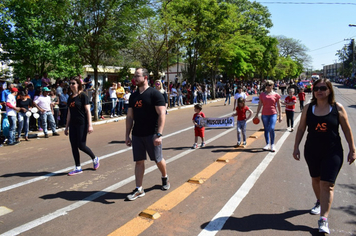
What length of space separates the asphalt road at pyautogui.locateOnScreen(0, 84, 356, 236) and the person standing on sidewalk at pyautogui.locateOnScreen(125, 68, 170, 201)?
0.66m

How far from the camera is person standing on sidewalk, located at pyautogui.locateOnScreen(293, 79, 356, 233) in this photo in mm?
3615

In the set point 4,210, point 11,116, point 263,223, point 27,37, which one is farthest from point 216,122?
point 27,37

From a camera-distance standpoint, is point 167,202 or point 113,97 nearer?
point 167,202

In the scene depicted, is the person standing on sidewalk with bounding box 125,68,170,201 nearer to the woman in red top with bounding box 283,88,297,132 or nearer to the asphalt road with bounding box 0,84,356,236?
the asphalt road with bounding box 0,84,356,236

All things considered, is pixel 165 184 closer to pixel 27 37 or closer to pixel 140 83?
pixel 140 83

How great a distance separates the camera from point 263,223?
387 centimetres

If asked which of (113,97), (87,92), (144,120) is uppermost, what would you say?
(87,92)

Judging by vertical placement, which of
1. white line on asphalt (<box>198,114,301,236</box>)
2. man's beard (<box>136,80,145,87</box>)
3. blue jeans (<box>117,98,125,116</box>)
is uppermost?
man's beard (<box>136,80,145,87</box>)

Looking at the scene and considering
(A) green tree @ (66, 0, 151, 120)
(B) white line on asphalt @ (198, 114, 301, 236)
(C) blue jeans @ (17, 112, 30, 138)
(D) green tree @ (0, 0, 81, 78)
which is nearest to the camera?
(B) white line on asphalt @ (198, 114, 301, 236)

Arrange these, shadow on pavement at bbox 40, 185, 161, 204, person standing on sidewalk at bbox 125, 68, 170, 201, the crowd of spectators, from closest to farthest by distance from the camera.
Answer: person standing on sidewalk at bbox 125, 68, 170, 201 < shadow on pavement at bbox 40, 185, 161, 204 < the crowd of spectators

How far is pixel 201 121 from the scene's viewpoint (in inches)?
324

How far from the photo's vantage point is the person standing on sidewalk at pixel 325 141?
3615 millimetres

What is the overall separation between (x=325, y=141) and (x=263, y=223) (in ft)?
4.37

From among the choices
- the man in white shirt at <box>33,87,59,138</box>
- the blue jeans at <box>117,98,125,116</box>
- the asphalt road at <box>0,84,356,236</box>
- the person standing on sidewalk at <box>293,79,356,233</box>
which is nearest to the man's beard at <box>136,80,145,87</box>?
the asphalt road at <box>0,84,356,236</box>
